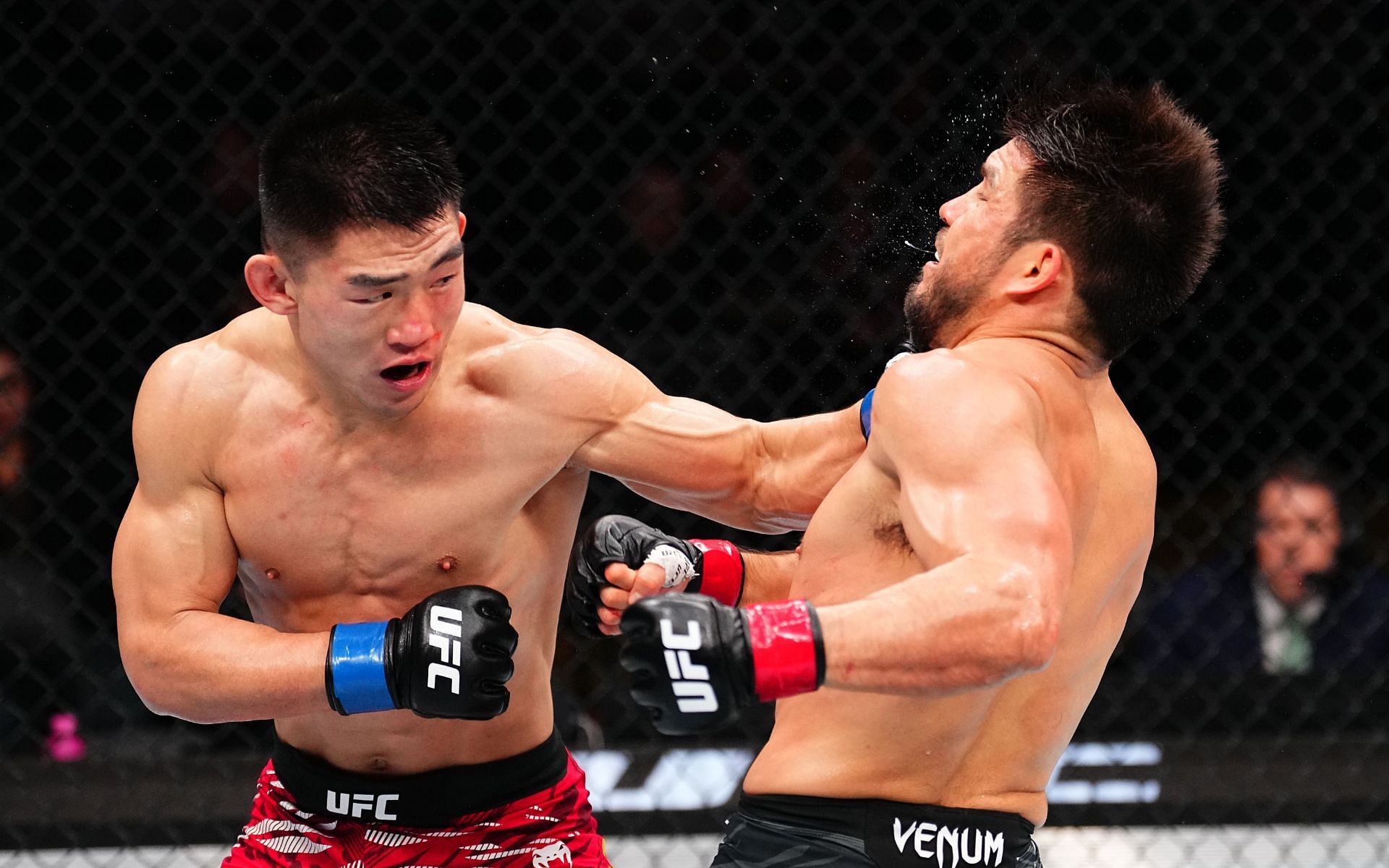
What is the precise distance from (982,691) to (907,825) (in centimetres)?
14

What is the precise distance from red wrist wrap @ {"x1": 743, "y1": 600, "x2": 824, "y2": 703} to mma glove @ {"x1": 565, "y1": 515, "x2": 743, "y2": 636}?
0.58m

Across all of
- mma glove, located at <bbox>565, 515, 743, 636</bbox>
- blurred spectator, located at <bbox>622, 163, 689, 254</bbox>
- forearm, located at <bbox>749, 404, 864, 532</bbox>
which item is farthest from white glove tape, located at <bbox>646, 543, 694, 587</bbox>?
blurred spectator, located at <bbox>622, 163, 689, 254</bbox>

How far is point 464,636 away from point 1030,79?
2.01m

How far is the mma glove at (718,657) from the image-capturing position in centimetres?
105

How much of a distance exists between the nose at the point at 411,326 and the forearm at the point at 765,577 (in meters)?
0.50

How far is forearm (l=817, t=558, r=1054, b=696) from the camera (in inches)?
40.9

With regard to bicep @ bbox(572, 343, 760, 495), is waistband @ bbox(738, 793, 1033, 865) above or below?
below

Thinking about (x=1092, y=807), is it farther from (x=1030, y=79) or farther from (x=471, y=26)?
(x=471, y=26)

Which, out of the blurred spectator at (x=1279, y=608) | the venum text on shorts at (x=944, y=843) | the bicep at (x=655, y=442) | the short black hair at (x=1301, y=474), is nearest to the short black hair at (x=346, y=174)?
the bicep at (x=655, y=442)

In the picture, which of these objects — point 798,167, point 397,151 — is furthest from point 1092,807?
point 397,151

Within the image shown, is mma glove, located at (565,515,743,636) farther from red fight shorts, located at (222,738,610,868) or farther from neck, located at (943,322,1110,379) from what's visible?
neck, located at (943,322,1110,379)

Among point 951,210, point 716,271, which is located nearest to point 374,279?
point 951,210

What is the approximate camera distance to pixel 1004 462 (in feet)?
3.59

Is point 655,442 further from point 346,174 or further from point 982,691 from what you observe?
point 982,691
